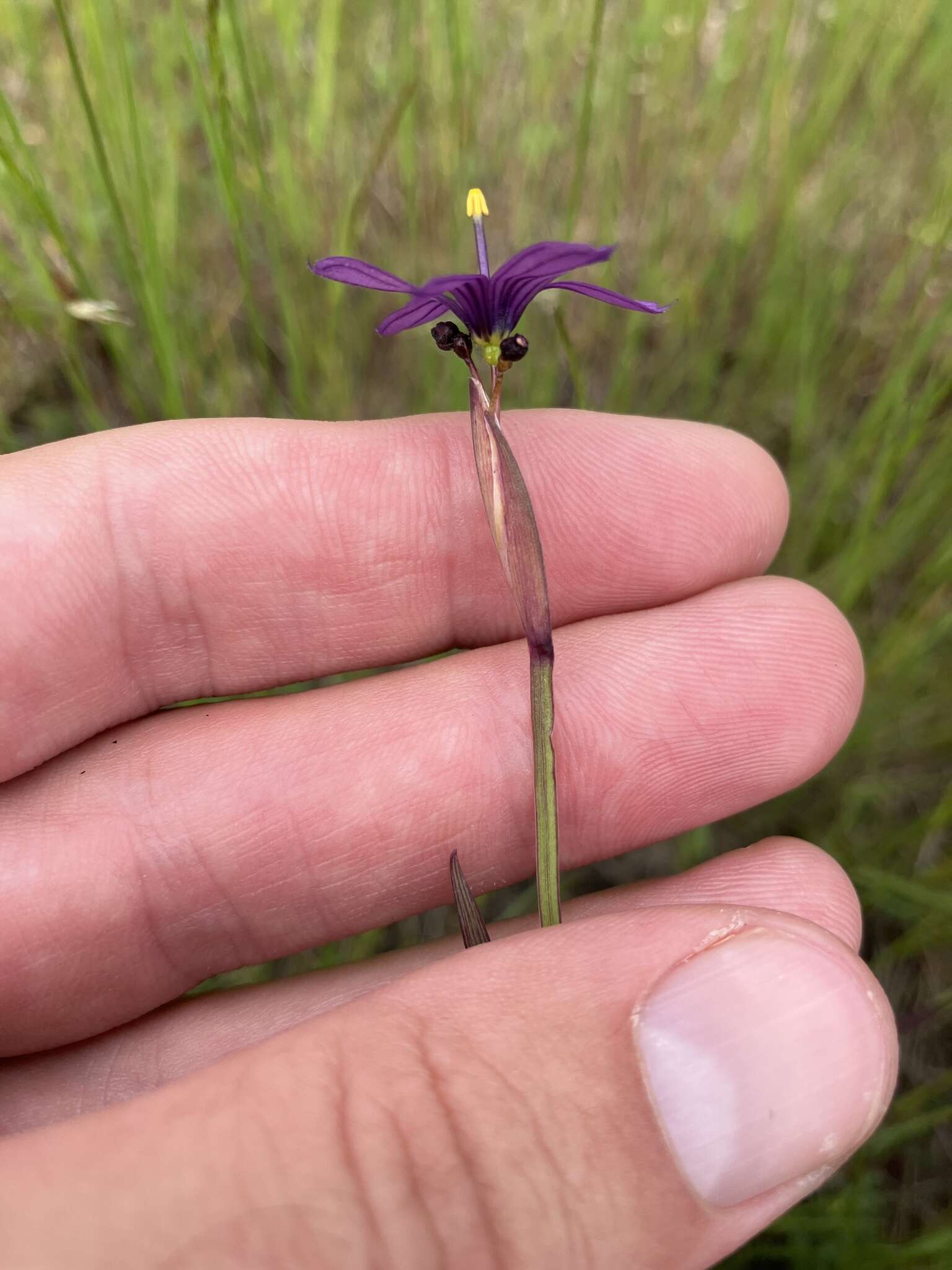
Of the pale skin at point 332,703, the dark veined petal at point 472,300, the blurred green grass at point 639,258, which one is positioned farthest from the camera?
the blurred green grass at point 639,258

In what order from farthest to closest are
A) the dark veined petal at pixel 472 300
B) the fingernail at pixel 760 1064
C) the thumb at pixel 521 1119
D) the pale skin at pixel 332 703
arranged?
the pale skin at pixel 332 703, the dark veined petal at pixel 472 300, the fingernail at pixel 760 1064, the thumb at pixel 521 1119

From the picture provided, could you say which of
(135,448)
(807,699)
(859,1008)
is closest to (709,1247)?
(859,1008)

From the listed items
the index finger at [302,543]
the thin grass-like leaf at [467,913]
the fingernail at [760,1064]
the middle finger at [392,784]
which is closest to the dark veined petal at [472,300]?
the index finger at [302,543]

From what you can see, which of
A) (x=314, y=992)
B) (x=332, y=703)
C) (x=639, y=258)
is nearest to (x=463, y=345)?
(x=332, y=703)

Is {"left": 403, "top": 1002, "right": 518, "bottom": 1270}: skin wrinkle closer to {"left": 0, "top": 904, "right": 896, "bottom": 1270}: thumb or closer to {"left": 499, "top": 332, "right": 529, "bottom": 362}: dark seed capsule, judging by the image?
{"left": 0, "top": 904, "right": 896, "bottom": 1270}: thumb

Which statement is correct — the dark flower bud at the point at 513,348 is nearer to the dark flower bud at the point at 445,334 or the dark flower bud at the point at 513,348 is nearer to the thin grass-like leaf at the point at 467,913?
the dark flower bud at the point at 445,334

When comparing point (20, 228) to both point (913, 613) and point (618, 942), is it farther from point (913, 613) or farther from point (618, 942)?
point (913, 613)

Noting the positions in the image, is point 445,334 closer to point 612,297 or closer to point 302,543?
point 612,297
